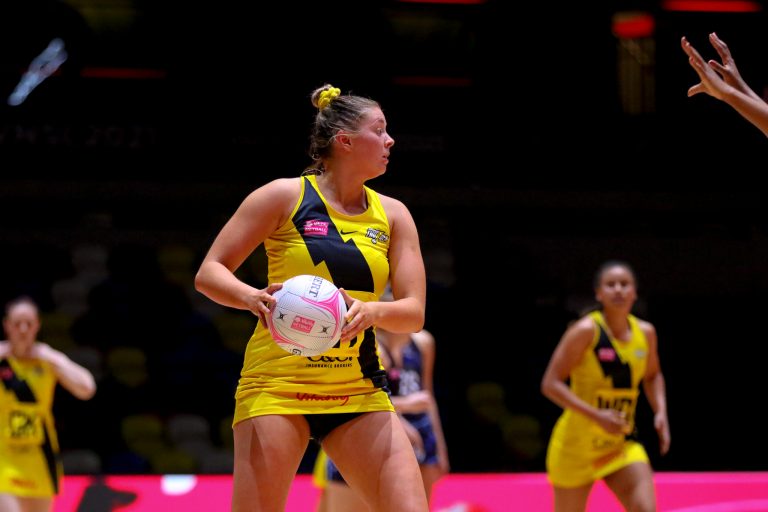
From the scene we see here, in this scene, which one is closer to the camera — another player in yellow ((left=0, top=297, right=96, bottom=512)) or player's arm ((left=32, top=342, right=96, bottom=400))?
another player in yellow ((left=0, top=297, right=96, bottom=512))

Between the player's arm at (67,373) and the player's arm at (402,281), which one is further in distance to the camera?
the player's arm at (67,373)

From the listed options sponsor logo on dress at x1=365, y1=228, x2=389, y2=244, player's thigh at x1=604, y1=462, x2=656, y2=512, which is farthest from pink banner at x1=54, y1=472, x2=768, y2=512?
sponsor logo on dress at x1=365, y1=228, x2=389, y2=244

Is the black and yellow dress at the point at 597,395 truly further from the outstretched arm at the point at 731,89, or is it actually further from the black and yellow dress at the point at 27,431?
the black and yellow dress at the point at 27,431

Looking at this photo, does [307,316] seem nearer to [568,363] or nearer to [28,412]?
[568,363]

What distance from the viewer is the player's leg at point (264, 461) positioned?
10.3 feet

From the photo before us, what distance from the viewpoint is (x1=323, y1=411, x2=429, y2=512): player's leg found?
314cm

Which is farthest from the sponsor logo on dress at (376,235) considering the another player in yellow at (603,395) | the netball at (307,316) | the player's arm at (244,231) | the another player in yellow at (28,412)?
the another player in yellow at (28,412)

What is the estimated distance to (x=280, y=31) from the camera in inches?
412

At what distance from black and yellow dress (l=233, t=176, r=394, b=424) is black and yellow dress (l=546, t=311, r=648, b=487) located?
2.56 meters

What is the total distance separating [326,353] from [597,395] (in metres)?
2.95

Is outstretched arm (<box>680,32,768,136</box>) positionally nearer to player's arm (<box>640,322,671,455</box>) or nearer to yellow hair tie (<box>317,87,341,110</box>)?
yellow hair tie (<box>317,87,341,110</box>)

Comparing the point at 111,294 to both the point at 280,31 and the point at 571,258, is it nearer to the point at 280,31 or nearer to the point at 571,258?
the point at 280,31

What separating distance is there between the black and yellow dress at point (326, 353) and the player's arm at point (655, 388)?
299cm

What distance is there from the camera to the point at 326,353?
10.6ft
